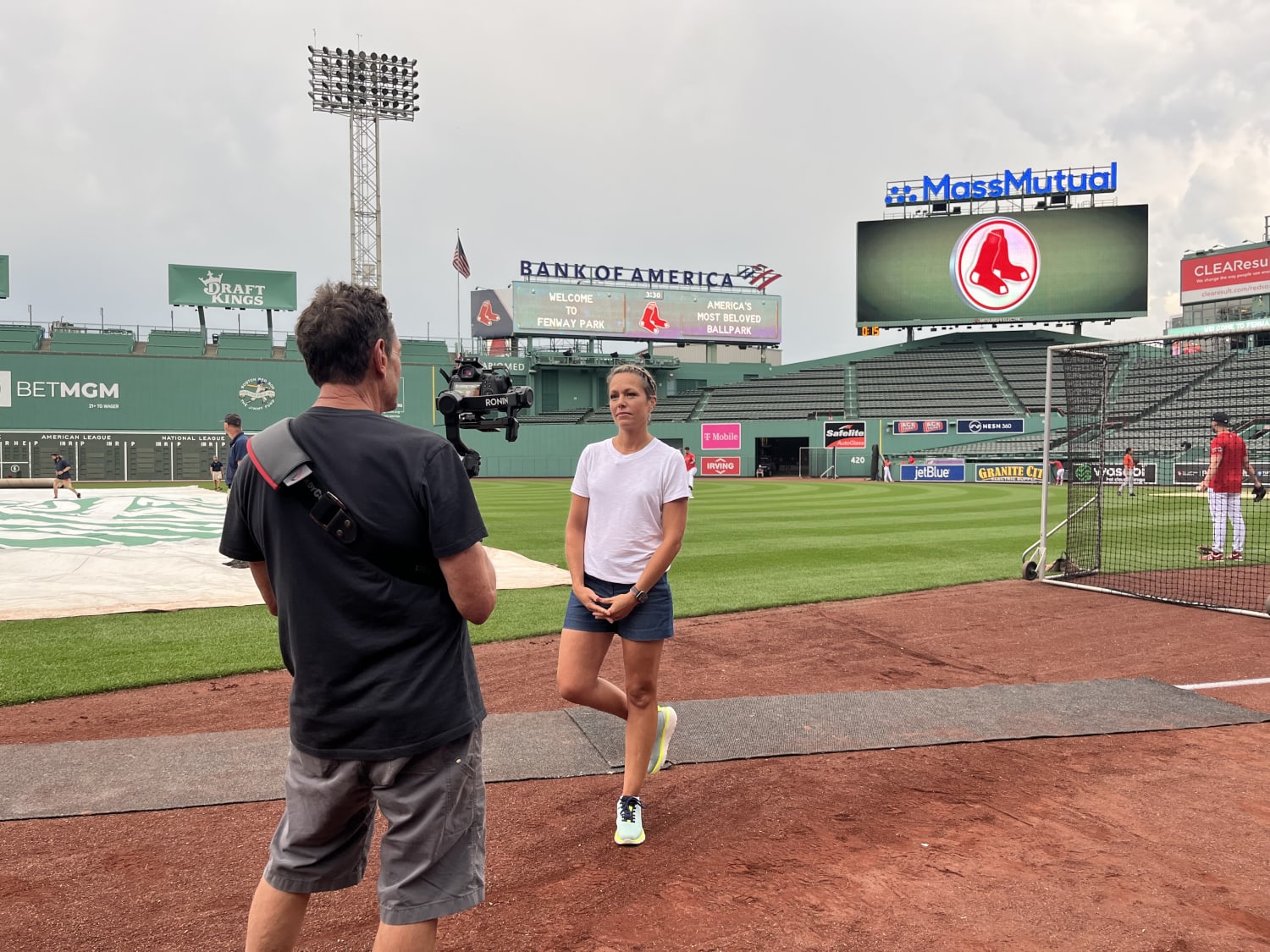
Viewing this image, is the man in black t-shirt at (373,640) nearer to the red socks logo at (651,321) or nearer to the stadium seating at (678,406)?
the stadium seating at (678,406)

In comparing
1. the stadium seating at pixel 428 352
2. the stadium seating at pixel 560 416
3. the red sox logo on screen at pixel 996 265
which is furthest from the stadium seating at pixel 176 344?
the red sox logo on screen at pixel 996 265

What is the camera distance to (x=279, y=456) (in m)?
2.11

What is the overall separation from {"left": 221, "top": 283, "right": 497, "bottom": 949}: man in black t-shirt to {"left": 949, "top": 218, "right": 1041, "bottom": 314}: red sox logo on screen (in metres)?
54.8

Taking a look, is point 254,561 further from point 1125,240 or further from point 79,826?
point 1125,240

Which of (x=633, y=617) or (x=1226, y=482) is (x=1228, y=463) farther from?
(x=633, y=617)

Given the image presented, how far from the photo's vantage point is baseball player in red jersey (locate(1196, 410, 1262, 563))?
1210 cm

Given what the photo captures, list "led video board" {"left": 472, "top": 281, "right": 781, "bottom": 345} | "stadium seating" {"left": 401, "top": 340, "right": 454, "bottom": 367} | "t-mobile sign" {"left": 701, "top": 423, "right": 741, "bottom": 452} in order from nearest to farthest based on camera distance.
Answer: "t-mobile sign" {"left": 701, "top": 423, "right": 741, "bottom": 452}, "stadium seating" {"left": 401, "top": 340, "right": 454, "bottom": 367}, "led video board" {"left": 472, "top": 281, "right": 781, "bottom": 345}

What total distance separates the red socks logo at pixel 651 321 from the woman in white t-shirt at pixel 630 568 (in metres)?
55.0

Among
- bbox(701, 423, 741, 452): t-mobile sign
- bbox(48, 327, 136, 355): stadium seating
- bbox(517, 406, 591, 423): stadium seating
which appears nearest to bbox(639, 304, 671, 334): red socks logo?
bbox(517, 406, 591, 423): stadium seating

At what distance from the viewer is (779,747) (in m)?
4.89

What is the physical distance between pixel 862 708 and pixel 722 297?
56730 mm

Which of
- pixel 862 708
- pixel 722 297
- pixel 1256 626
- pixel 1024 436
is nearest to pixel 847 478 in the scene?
pixel 1024 436

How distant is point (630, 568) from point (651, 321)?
182 feet

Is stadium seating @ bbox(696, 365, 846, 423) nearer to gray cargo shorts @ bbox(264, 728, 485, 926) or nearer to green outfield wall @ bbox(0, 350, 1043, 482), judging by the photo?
green outfield wall @ bbox(0, 350, 1043, 482)
